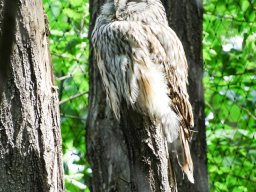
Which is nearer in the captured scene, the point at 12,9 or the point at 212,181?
the point at 12,9

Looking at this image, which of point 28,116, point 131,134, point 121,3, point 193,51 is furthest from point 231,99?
point 28,116

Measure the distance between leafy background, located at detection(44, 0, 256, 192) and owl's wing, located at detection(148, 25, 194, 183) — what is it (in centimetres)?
140

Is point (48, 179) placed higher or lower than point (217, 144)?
higher

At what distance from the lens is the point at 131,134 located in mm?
2420

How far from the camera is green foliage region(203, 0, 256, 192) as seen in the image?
429cm

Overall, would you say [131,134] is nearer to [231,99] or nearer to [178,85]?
[178,85]

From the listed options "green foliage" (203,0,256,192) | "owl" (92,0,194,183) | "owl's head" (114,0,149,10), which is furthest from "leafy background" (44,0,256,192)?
"owl" (92,0,194,183)

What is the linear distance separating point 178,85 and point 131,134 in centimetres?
53

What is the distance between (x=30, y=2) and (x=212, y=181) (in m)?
2.89

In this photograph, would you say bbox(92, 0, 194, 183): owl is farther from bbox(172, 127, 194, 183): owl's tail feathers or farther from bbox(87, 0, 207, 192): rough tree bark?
bbox(87, 0, 207, 192): rough tree bark

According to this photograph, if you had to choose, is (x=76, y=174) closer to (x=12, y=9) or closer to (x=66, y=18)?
(x=66, y=18)

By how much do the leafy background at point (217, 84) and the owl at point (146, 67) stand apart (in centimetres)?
134

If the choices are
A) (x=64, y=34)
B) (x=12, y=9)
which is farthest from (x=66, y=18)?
(x=12, y=9)

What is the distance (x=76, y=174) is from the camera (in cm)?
393
